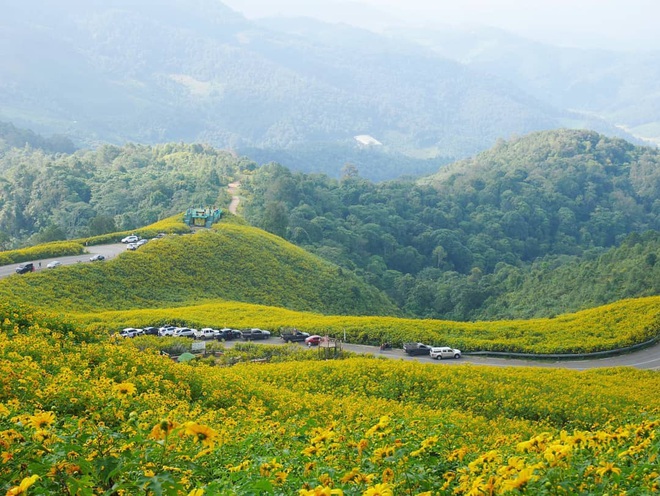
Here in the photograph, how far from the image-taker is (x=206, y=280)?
39.9 m

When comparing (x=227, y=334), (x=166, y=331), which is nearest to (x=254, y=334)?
(x=227, y=334)

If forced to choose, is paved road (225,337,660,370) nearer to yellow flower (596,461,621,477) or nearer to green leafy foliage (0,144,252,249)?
yellow flower (596,461,621,477)

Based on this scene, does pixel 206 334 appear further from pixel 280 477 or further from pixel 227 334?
pixel 280 477

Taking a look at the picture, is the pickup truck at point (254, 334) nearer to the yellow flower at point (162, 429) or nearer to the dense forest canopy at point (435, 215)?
the dense forest canopy at point (435, 215)

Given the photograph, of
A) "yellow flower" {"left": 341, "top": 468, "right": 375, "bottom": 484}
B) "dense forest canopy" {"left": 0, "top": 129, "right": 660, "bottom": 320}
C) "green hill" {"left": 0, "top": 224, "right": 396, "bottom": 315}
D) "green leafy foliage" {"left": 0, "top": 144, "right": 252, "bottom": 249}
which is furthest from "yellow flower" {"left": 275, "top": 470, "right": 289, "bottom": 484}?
"green leafy foliage" {"left": 0, "top": 144, "right": 252, "bottom": 249}

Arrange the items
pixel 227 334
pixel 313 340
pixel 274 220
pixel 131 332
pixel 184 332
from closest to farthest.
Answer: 1. pixel 131 332
2. pixel 313 340
3. pixel 184 332
4. pixel 227 334
5. pixel 274 220

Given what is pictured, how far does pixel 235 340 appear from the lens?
90.1ft

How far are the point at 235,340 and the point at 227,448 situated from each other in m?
19.6

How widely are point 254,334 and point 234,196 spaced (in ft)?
150

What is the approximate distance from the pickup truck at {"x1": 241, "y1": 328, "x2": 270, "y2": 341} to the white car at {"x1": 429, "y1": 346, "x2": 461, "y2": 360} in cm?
682

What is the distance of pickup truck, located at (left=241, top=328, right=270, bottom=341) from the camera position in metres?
27.8

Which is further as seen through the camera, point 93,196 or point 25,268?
point 93,196

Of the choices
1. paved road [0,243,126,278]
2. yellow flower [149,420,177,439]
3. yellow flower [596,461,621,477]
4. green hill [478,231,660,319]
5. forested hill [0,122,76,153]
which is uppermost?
forested hill [0,122,76,153]

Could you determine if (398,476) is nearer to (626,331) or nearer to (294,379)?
(294,379)
